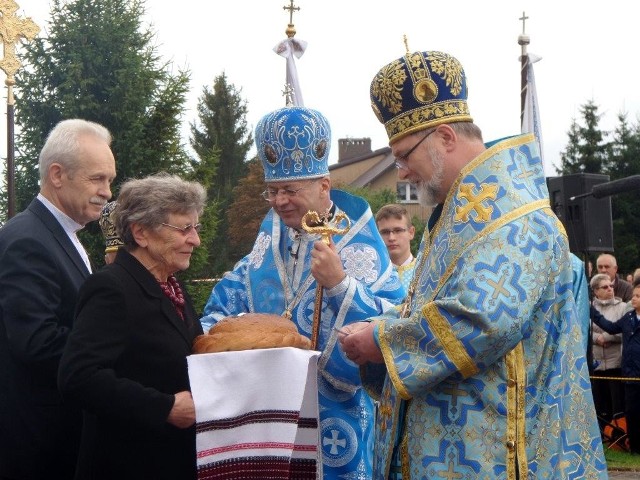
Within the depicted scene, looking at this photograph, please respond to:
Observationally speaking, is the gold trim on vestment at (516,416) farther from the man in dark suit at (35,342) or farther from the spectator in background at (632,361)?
the spectator in background at (632,361)

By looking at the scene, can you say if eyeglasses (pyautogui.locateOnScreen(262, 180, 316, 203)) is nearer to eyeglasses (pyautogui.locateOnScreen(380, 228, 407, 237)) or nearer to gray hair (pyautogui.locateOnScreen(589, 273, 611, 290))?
eyeglasses (pyautogui.locateOnScreen(380, 228, 407, 237))

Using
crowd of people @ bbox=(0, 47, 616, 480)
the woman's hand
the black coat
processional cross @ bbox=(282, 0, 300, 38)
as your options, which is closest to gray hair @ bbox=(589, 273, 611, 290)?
the black coat

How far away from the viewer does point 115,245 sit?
6273 millimetres

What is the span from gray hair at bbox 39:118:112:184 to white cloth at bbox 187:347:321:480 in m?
1.34

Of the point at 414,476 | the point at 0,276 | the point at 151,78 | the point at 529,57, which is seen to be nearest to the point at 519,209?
the point at 414,476

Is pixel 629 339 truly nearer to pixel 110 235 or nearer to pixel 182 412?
pixel 110 235

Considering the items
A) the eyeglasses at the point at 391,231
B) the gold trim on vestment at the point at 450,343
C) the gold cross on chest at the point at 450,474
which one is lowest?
the gold cross on chest at the point at 450,474

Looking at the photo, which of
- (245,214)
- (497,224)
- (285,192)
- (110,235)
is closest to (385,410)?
(497,224)

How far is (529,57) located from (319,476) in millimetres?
12183

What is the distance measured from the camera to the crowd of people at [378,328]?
3348mm

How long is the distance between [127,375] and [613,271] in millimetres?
10019

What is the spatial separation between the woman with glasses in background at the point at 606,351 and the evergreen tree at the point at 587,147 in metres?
27.7

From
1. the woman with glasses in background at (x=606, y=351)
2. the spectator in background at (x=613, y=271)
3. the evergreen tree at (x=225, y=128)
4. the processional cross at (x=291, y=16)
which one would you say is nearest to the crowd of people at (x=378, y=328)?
the processional cross at (x=291, y=16)

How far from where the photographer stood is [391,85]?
12.6ft
